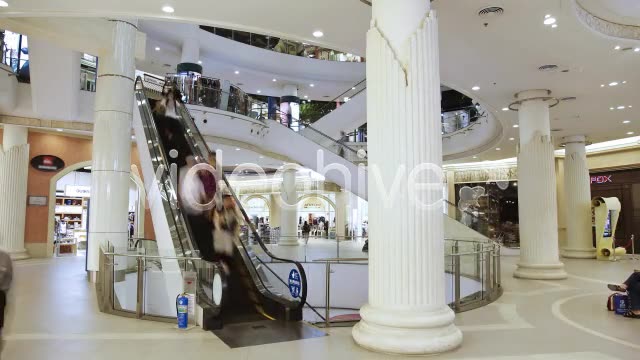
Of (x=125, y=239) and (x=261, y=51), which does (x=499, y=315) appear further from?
(x=261, y=51)

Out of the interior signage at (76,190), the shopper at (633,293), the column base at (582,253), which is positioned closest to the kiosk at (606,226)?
the column base at (582,253)

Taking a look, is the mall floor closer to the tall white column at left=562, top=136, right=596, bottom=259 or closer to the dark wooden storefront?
the tall white column at left=562, top=136, right=596, bottom=259

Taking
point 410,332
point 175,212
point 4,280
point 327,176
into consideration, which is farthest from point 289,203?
point 4,280

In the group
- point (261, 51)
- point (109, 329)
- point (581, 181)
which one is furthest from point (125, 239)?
point (581, 181)

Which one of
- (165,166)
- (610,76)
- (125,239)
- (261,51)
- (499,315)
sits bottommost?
(499,315)

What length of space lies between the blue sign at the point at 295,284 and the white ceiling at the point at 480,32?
366 cm

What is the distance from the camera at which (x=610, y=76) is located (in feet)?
30.3

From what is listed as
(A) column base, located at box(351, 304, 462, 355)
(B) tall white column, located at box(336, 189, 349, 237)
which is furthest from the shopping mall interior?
(B) tall white column, located at box(336, 189, 349, 237)

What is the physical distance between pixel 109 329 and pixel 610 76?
9916 millimetres

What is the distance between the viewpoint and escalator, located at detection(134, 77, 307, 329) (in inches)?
239

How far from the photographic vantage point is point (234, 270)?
7.59 meters

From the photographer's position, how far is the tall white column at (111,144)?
9266mm

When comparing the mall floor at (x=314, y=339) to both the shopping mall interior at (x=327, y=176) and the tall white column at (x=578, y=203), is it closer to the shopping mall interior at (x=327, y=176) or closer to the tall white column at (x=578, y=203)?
the shopping mall interior at (x=327, y=176)

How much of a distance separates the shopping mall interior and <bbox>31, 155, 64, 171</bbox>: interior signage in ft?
0.23
